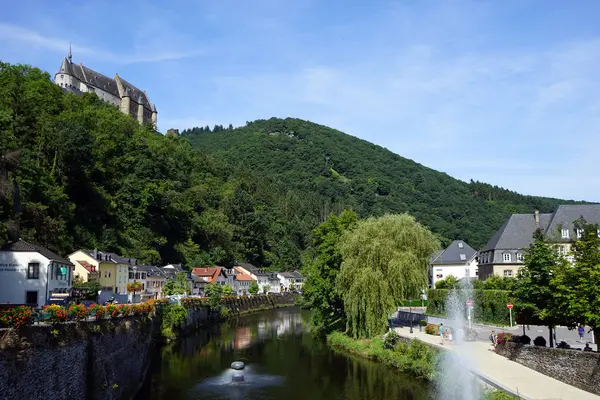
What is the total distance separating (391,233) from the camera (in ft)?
136

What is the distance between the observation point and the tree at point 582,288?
79.8 ft

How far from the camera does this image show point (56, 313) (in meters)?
18.7

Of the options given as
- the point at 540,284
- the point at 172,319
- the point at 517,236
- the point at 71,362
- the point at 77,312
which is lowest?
the point at 172,319

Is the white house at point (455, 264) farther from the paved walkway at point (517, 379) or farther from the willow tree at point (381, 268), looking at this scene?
the paved walkway at point (517, 379)

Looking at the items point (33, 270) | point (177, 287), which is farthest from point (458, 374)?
point (177, 287)

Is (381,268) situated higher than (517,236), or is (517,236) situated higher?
(517,236)

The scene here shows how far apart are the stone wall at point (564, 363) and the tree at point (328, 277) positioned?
2028 cm

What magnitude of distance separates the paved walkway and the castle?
115123 mm

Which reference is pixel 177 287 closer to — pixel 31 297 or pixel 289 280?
pixel 31 297

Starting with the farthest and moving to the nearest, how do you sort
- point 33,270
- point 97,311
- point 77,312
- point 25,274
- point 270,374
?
1. point 270,374
2. point 33,270
3. point 25,274
4. point 97,311
5. point 77,312

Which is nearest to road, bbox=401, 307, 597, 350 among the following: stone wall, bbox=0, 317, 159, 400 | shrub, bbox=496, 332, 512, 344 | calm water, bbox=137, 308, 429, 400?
shrub, bbox=496, 332, 512, 344

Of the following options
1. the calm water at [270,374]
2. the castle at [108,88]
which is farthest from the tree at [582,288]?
the castle at [108,88]

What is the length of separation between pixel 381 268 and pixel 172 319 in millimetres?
22930

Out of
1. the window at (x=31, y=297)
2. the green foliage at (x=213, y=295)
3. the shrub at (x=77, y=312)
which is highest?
the shrub at (x=77, y=312)
